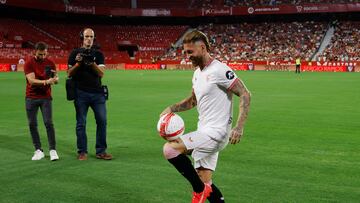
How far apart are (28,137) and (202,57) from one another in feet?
23.3

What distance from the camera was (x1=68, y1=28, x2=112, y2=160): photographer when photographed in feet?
26.8

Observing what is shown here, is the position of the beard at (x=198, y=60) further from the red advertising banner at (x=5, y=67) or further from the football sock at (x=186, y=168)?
the red advertising banner at (x=5, y=67)

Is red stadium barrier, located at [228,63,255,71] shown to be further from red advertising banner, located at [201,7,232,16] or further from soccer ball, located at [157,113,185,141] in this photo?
soccer ball, located at [157,113,185,141]

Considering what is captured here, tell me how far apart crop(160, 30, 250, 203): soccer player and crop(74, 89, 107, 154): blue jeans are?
3844 mm

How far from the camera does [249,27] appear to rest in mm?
71125

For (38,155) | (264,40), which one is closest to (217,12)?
(264,40)

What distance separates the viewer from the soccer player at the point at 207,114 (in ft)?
15.8

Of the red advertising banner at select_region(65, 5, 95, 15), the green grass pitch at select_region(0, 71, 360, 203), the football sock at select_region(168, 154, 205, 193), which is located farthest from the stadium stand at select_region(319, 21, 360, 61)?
the football sock at select_region(168, 154, 205, 193)

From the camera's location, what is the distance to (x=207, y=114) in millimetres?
4941

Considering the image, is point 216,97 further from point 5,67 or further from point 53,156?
point 5,67

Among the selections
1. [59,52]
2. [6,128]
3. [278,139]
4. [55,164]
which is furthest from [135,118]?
[59,52]

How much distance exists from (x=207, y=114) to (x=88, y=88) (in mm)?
3964

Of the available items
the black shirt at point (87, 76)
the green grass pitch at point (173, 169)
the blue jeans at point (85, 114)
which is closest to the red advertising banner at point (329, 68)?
the green grass pitch at point (173, 169)

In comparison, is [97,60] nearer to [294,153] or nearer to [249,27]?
[294,153]
